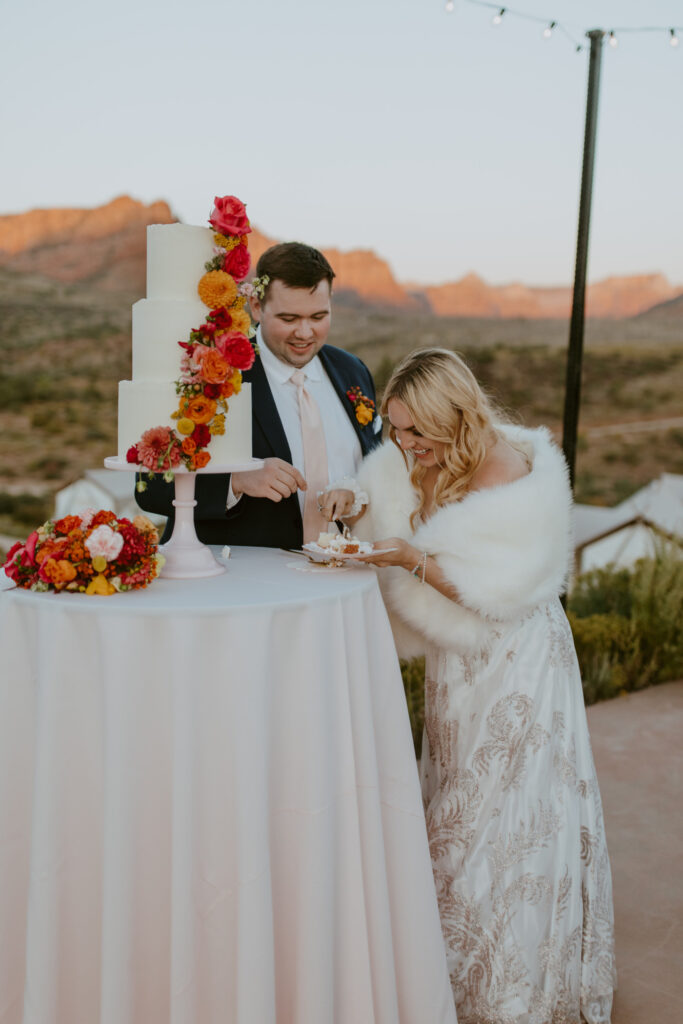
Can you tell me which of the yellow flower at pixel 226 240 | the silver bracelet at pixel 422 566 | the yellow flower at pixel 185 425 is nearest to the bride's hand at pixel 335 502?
the silver bracelet at pixel 422 566

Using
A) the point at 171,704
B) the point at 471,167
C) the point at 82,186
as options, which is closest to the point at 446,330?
the point at 471,167

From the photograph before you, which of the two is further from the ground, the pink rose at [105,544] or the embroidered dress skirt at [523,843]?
the pink rose at [105,544]

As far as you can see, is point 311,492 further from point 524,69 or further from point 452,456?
point 524,69

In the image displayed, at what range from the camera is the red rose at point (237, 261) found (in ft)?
6.82

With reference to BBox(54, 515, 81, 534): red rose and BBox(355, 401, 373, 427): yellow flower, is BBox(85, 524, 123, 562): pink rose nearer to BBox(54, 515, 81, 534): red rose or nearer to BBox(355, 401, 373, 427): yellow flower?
BBox(54, 515, 81, 534): red rose

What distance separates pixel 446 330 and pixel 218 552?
18066 millimetres

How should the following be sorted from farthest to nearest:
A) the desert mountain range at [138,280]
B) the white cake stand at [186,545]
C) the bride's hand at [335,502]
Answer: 1. the desert mountain range at [138,280]
2. the bride's hand at [335,502]
3. the white cake stand at [186,545]

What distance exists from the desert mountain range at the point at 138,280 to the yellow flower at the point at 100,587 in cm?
1677

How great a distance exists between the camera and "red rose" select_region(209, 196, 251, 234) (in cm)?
205

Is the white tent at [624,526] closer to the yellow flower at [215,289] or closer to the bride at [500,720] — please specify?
the bride at [500,720]

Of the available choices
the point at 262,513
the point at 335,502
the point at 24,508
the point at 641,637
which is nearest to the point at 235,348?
the point at 335,502

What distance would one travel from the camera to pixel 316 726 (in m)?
1.90

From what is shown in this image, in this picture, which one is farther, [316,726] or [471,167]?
[471,167]

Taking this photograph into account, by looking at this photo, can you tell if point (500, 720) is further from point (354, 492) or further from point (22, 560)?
point (22, 560)
